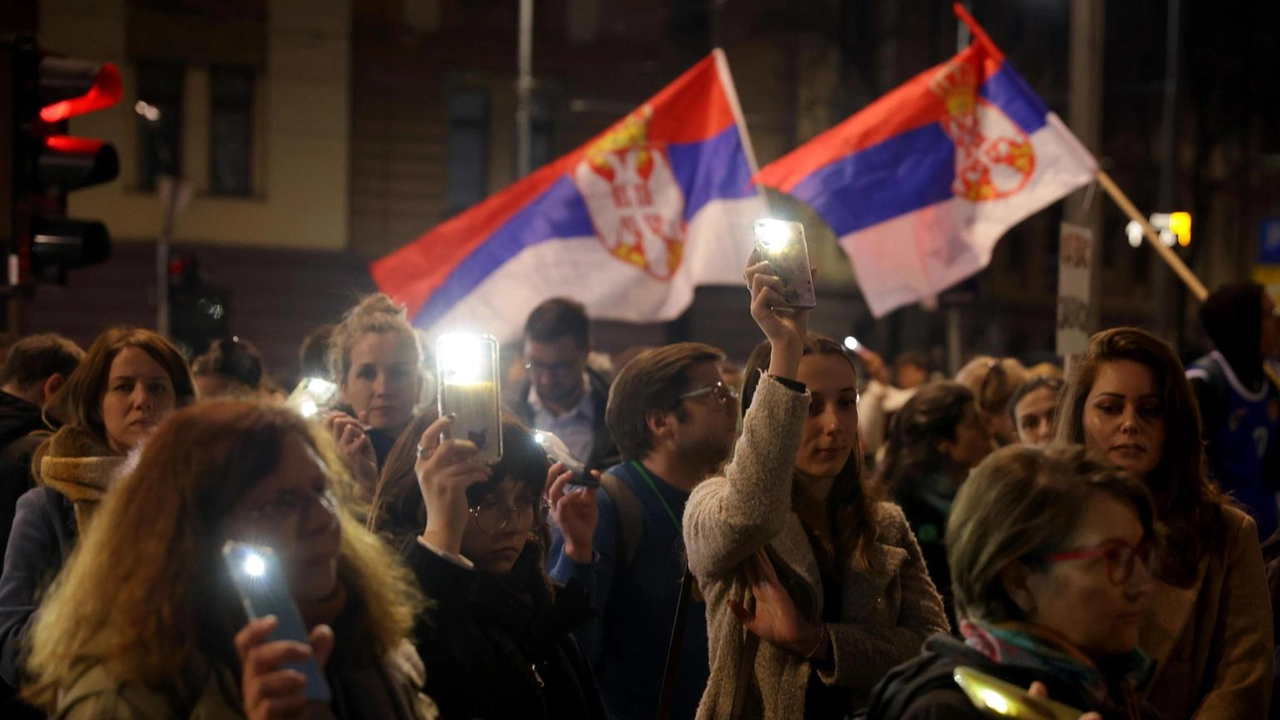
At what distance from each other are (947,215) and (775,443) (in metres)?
6.36

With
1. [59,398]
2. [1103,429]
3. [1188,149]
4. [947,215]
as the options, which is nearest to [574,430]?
[947,215]

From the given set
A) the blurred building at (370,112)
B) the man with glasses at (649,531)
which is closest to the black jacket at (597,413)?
the man with glasses at (649,531)

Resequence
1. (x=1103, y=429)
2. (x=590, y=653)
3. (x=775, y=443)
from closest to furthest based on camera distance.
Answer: (x=775, y=443), (x=1103, y=429), (x=590, y=653)

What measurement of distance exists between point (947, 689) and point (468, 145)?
95.6 feet

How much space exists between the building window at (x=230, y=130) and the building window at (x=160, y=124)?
0.56 meters

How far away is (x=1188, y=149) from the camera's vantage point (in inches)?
1797

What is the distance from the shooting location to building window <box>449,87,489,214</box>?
102 feet

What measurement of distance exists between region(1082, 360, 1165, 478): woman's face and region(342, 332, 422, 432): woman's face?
9.70ft

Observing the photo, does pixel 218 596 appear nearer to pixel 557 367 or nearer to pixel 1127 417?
pixel 1127 417

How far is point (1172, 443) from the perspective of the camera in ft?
13.5

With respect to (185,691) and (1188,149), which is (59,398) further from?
(1188,149)

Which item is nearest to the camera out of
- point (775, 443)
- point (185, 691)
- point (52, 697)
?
point (185, 691)

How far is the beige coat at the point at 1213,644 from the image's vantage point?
12.7 ft

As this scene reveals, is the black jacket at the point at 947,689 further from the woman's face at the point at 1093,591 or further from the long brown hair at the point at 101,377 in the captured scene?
the long brown hair at the point at 101,377
